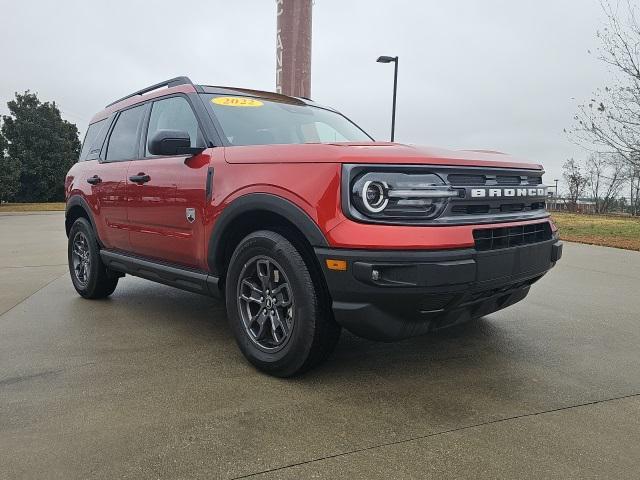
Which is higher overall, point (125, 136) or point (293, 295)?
point (125, 136)

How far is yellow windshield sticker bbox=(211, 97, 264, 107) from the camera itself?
379cm

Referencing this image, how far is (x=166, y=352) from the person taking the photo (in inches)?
139

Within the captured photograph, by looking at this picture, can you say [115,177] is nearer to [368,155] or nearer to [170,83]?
[170,83]

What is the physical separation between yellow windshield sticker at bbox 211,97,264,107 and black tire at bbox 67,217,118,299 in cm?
207

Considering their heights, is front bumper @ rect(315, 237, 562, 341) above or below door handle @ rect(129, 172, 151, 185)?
below

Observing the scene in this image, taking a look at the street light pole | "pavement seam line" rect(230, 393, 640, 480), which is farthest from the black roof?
the street light pole

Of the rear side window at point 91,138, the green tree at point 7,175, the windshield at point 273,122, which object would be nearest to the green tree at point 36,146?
the green tree at point 7,175

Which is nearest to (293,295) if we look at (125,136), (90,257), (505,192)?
(505,192)

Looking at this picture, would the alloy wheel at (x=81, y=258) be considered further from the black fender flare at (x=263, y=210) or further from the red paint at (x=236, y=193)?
the black fender flare at (x=263, y=210)

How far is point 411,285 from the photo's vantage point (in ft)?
8.24

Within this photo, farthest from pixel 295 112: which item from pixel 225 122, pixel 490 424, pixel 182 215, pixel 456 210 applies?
pixel 490 424

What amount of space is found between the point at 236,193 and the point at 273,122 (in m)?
0.98

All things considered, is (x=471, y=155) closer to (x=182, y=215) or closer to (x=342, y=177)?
(x=342, y=177)

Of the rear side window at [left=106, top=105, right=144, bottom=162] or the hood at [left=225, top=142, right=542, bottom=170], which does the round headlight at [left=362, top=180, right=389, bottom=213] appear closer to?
the hood at [left=225, top=142, right=542, bottom=170]
